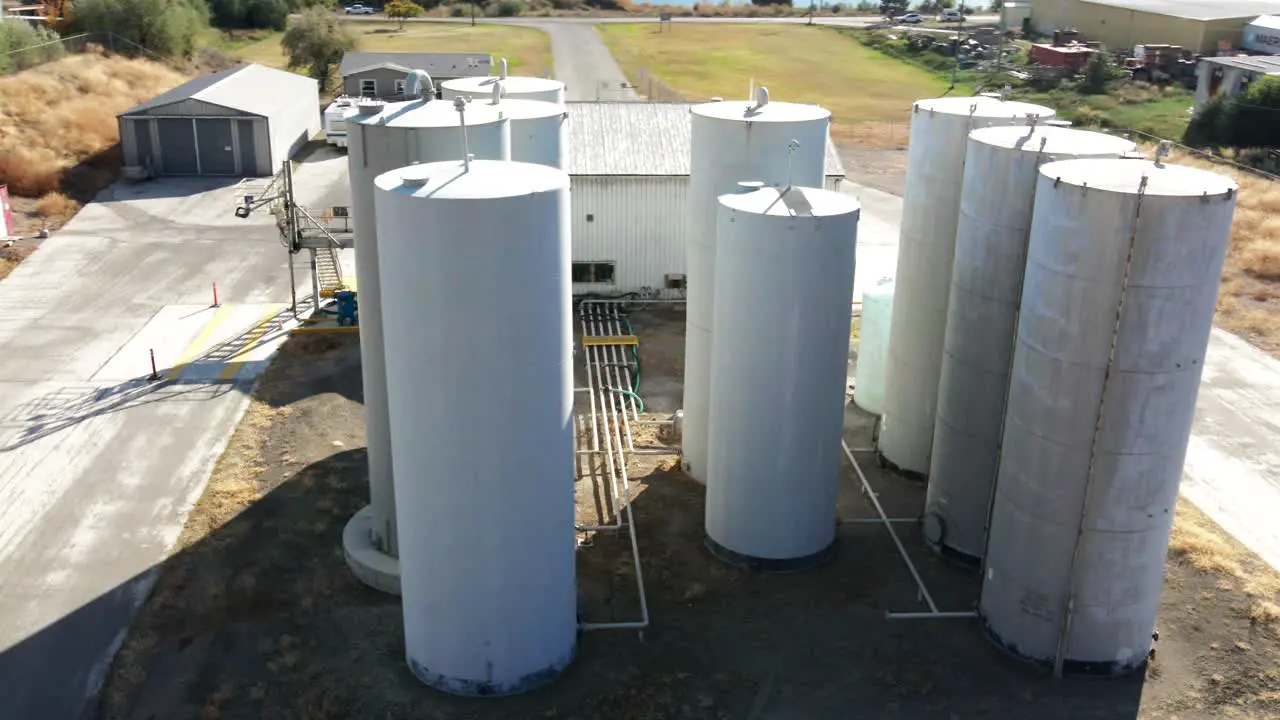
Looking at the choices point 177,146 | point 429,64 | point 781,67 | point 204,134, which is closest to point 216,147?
point 204,134

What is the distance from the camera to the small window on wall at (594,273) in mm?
26794

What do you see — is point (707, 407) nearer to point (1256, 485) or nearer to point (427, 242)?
point (427, 242)

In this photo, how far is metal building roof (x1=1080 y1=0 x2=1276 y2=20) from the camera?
67.8 meters

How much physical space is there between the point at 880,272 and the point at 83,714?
22056mm

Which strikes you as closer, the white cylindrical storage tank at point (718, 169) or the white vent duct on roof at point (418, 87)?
the white vent duct on roof at point (418, 87)

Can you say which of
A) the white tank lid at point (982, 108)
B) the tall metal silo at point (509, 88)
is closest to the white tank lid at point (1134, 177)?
the white tank lid at point (982, 108)

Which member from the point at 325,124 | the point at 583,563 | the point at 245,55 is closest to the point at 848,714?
the point at 583,563

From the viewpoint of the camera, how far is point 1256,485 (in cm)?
1870

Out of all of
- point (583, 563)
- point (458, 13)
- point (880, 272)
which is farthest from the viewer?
point (458, 13)

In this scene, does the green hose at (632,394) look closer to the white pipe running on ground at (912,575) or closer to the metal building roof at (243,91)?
the white pipe running on ground at (912,575)

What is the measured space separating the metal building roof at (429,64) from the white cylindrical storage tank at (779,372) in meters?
34.9

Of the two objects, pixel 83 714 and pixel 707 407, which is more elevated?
pixel 707 407

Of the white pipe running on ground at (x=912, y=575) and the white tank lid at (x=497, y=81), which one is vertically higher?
the white tank lid at (x=497, y=81)

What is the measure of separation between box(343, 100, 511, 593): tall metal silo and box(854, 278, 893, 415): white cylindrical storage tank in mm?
8786
